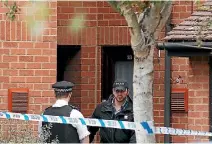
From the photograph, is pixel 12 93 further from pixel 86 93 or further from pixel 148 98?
pixel 148 98

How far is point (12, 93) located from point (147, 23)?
4.00 meters

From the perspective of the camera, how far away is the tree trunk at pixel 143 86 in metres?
7.21

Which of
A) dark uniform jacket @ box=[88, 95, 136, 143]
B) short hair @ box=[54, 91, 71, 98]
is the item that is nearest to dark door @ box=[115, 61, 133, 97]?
dark uniform jacket @ box=[88, 95, 136, 143]

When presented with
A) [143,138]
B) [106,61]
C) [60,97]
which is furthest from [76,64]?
[143,138]

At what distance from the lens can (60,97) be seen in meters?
8.41

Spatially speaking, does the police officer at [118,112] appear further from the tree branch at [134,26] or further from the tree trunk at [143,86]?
the tree branch at [134,26]

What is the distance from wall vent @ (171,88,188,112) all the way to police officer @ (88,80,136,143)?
2.35m

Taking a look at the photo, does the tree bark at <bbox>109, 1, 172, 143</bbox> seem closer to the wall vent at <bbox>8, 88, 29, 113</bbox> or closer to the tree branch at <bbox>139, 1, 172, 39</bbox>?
the tree branch at <bbox>139, 1, 172, 39</bbox>

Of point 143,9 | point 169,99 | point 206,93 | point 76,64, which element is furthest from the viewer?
point 76,64

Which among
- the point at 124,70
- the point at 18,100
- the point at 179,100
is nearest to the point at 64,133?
the point at 18,100

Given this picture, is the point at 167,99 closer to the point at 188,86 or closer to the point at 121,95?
the point at 188,86

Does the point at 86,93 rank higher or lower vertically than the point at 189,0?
lower

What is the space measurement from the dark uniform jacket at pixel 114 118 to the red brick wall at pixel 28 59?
1857 mm

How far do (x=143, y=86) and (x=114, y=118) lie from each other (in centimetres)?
165
